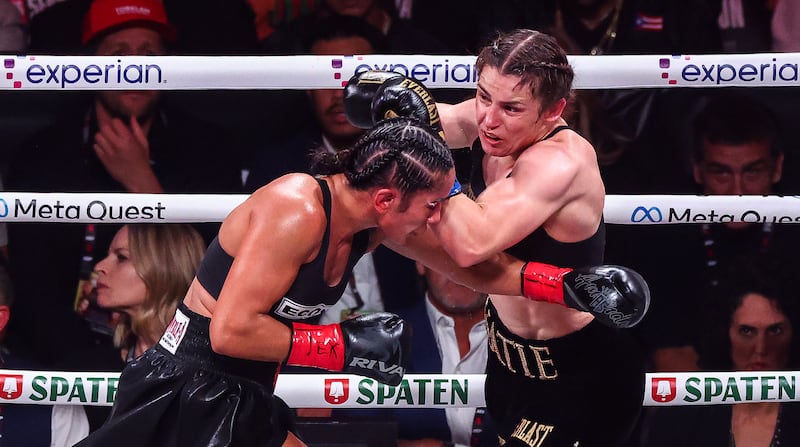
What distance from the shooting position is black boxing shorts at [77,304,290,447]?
2.52 m

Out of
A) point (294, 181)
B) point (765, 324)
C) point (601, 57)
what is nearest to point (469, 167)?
point (601, 57)

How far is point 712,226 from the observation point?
385cm

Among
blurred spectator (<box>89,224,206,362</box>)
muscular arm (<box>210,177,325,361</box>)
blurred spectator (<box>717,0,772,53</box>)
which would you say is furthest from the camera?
blurred spectator (<box>717,0,772,53</box>)

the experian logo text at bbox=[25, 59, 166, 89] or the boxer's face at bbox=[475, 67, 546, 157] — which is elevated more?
the experian logo text at bbox=[25, 59, 166, 89]

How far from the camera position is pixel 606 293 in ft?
8.14

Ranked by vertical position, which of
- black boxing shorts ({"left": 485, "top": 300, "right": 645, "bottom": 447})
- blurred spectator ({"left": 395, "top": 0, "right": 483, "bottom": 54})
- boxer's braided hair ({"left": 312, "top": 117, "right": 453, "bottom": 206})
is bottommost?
black boxing shorts ({"left": 485, "top": 300, "right": 645, "bottom": 447})

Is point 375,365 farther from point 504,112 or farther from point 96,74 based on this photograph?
point 96,74

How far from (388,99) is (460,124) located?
1.09 ft

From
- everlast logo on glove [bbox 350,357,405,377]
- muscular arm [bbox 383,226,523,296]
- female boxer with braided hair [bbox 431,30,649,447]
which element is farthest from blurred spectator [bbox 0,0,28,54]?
everlast logo on glove [bbox 350,357,405,377]

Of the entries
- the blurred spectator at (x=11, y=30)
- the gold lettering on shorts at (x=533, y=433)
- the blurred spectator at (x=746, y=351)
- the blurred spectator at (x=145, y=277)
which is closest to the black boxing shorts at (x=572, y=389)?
the gold lettering on shorts at (x=533, y=433)

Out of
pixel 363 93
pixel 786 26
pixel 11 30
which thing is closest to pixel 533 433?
pixel 363 93

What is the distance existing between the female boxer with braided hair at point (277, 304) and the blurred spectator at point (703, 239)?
4.89 ft

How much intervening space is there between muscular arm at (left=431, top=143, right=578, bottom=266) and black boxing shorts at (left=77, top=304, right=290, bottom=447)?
1.70 ft

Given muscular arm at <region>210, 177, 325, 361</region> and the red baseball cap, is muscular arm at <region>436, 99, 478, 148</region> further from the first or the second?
the red baseball cap
